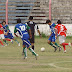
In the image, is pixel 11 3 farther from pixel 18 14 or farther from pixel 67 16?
pixel 67 16

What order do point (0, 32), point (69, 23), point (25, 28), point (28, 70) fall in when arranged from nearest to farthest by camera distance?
point (28, 70) → point (25, 28) → point (0, 32) → point (69, 23)

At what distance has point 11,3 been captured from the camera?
34906 mm

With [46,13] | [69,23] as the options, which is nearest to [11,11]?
[46,13]

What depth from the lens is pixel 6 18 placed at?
33656mm

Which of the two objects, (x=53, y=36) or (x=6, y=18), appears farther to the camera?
(x=6, y=18)

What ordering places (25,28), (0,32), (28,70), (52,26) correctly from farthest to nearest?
(0,32) → (52,26) → (25,28) → (28,70)

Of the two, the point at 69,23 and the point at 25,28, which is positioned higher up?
the point at 25,28

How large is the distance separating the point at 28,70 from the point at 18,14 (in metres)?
23.9

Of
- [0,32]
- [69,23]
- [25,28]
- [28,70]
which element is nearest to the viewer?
[28,70]

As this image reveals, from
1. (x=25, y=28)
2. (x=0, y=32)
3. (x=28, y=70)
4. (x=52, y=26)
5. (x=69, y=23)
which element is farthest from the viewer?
(x=69, y=23)

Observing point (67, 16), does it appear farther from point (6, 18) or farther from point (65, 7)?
point (6, 18)

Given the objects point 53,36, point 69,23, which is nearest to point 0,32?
point 53,36

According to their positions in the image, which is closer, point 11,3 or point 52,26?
point 52,26

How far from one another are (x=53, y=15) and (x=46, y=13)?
92 centimetres
